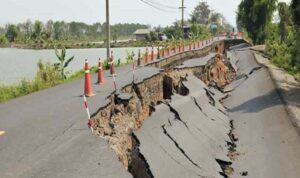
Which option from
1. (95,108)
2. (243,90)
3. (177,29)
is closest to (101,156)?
(95,108)

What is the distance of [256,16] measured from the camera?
152ft

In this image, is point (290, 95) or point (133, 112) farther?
point (290, 95)

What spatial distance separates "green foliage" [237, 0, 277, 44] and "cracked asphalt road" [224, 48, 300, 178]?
1152 inches

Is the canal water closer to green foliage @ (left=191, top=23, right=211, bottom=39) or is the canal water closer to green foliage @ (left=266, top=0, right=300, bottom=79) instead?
green foliage @ (left=266, top=0, right=300, bottom=79)

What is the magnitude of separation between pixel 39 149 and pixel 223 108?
996 centimetres

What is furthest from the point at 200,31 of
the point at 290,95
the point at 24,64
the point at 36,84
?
the point at 36,84

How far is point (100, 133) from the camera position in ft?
26.6

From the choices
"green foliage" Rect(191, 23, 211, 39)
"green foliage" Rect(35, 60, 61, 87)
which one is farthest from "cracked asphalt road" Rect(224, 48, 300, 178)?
"green foliage" Rect(191, 23, 211, 39)

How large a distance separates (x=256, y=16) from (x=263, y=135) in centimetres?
3704

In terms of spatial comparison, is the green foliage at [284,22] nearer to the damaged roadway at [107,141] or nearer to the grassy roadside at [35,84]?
the damaged roadway at [107,141]

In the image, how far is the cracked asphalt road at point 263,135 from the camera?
8.99 meters

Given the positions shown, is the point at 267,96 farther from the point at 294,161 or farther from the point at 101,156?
the point at 101,156

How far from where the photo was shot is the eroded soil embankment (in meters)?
7.12

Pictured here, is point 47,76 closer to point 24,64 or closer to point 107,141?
point 107,141
